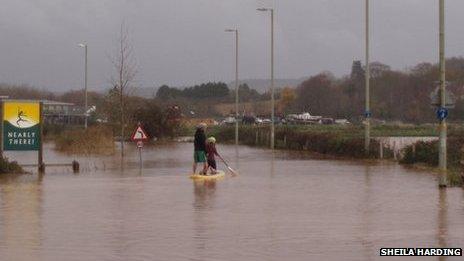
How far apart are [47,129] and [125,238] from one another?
6662cm

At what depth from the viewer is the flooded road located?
39.6ft

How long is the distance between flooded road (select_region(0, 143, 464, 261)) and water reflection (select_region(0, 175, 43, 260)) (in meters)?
0.02

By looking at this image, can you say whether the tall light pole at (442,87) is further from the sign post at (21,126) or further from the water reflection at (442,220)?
the sign post at (21,126)

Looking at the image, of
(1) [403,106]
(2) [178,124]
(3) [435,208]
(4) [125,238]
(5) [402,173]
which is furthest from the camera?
(1) [403,106]

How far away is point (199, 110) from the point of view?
136 m

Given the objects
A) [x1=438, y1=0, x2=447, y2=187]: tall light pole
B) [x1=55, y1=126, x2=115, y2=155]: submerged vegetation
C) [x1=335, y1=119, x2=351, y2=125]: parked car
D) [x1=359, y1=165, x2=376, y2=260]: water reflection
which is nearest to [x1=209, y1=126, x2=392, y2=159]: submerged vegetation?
[x1=55, y1=126, x2=115, y2=155]: submerged vegetation

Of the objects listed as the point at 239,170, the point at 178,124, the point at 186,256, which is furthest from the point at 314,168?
the point at 178,124

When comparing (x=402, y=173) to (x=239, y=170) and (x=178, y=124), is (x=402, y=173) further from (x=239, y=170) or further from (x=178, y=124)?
(x=178, y=124)

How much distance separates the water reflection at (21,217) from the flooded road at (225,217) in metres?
0.02

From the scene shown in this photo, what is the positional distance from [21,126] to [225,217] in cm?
1637

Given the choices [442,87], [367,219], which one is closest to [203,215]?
[367,219]

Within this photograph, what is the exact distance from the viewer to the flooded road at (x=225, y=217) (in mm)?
12078

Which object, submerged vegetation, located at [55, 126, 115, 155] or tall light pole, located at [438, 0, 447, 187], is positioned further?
submerged vegetation, located at [55, 126, 115, 155]
